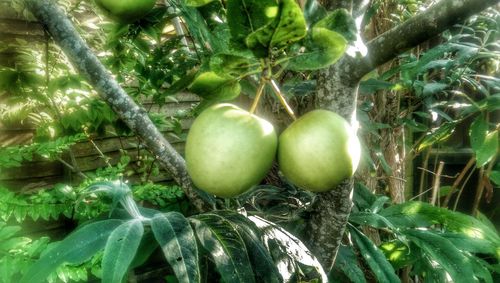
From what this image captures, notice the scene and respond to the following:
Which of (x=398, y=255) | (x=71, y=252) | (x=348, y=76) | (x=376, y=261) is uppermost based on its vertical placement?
(x=348, y=76)

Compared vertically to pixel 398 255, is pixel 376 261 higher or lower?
higher

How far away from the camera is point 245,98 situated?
87.6 inches

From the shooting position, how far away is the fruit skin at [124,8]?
0.86 metres

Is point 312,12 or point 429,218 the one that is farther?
point 429,218

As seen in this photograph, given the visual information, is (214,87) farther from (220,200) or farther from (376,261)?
(376,261)

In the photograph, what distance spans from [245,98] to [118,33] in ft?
4.18

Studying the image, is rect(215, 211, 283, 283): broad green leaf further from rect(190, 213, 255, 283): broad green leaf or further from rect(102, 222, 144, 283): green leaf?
rect(102, 222, 144, 283): green leaf

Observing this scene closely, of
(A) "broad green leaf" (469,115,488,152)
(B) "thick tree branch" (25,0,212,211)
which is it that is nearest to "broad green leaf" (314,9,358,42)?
(B) "thick tree branch" (25,0,212,211)

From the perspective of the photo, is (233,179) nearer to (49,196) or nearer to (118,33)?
(118,33)

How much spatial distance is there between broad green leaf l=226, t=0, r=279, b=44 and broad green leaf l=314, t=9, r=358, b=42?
0.07 metres

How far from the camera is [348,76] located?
0.74 m

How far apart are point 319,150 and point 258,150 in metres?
0.09

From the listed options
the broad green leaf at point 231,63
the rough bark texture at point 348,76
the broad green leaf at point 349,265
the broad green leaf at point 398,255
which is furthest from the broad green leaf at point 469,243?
the broad green leaf at point 231,63

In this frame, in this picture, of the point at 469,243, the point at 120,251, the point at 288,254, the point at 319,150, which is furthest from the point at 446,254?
the point at 120,251
